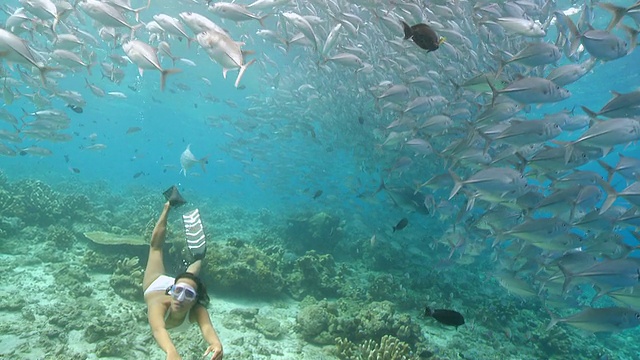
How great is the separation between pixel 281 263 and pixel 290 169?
13298 mm

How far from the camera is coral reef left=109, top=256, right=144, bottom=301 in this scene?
Answer: 7309 mm

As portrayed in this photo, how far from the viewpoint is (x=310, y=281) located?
31.2 ft

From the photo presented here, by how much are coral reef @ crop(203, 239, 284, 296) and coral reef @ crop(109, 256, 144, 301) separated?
142cm

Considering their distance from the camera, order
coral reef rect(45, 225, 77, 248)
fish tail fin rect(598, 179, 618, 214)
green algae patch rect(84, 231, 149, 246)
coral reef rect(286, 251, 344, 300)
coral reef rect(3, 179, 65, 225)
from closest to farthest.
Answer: fish tail fin rect(598, 179, 618, 214) → green algae patch rect(84, 231, 149, 246) → coral reef rect(286, 251, 344, 300) → coral reef rect(45, 225, 77, 248) → coral reef rect(3, 179, 65, 225)

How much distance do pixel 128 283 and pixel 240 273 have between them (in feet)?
8.01

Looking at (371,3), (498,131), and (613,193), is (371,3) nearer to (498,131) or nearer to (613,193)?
(498,131)

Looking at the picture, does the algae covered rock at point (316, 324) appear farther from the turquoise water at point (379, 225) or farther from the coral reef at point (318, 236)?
the coral reef at point (318, 236)

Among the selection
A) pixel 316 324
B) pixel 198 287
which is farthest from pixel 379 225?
pixel 198 287

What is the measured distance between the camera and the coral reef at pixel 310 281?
366 inches

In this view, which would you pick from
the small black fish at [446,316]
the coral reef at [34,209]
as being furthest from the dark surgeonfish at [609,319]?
the coral reef at [34,209]

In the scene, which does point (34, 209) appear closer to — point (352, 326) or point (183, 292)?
point (183, 292)

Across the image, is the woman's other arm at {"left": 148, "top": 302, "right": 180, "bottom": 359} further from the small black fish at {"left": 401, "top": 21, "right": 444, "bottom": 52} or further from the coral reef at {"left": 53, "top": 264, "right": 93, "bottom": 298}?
the small black fish at {"left": 401, "top": 21, "right": 444, "bottom": 52}

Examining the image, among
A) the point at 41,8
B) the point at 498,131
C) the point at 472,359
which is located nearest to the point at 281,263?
the point at 472,359

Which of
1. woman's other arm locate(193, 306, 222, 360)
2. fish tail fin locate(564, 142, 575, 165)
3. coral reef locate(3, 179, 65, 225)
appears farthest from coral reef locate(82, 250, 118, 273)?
fish tail fin locate(564, 142, 575, 165)
